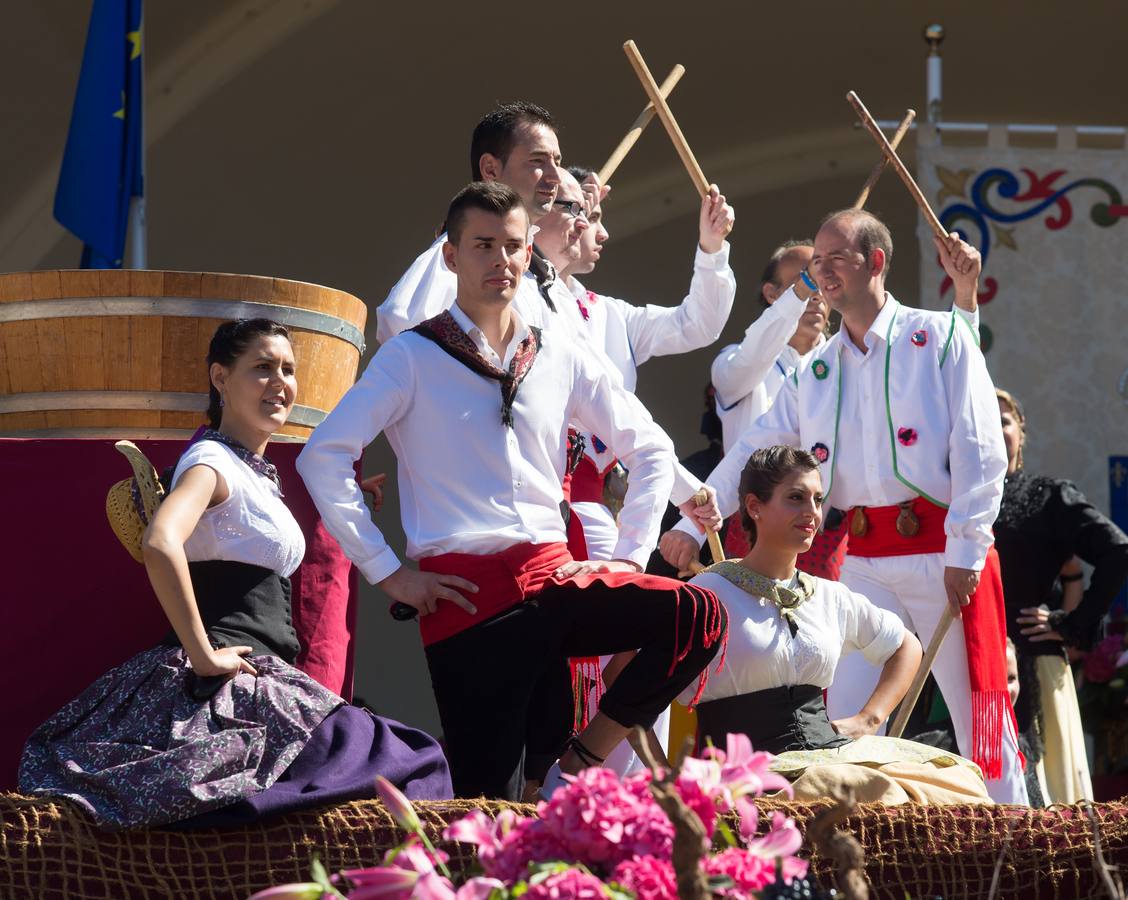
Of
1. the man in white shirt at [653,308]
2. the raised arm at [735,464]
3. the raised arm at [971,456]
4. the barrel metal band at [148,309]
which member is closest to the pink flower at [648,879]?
the barrel metal band at [148,309]

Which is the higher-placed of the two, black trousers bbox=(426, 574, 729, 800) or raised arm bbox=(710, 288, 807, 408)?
raised arm bbox=(710, 288, 807, 408)

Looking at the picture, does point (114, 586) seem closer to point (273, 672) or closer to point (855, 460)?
point (273, 672)

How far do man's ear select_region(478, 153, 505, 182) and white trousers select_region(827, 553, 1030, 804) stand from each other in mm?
1320

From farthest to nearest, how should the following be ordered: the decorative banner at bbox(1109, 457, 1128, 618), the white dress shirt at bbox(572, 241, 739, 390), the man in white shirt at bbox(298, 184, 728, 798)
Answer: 1. the decorative banner at bbox(1109, 457, 1128, 618)
2. the white dress shirt at bbox(572, 241, 739, 390)
3. the man in white shirt at bbox(298, 184, 728, 798)

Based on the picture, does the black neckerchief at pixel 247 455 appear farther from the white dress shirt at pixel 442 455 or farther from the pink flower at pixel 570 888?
the pink flower at pixel 570 888

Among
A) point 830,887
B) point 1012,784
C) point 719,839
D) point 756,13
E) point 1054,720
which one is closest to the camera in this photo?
point 719,839

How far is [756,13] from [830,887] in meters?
5.42

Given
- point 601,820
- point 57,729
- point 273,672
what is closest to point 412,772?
point 273,672

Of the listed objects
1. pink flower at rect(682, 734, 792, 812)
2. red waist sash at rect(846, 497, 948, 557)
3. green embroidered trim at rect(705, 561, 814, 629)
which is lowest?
pink flower at rect(682, 734, 792, 812)

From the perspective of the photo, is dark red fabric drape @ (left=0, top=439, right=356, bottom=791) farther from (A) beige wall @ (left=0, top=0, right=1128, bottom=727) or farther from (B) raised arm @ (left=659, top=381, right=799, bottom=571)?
(A) beige wall @ (left=0, top=0, right=1128, bottom=727)

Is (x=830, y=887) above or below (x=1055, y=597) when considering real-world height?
below

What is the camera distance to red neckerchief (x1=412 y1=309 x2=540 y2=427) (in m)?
3.23

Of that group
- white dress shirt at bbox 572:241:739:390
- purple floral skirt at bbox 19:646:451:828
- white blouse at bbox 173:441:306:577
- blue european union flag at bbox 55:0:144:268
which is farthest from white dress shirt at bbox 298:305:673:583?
blue european union flag at bbox 55:0:144:268

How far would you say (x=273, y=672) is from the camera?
3.13m
